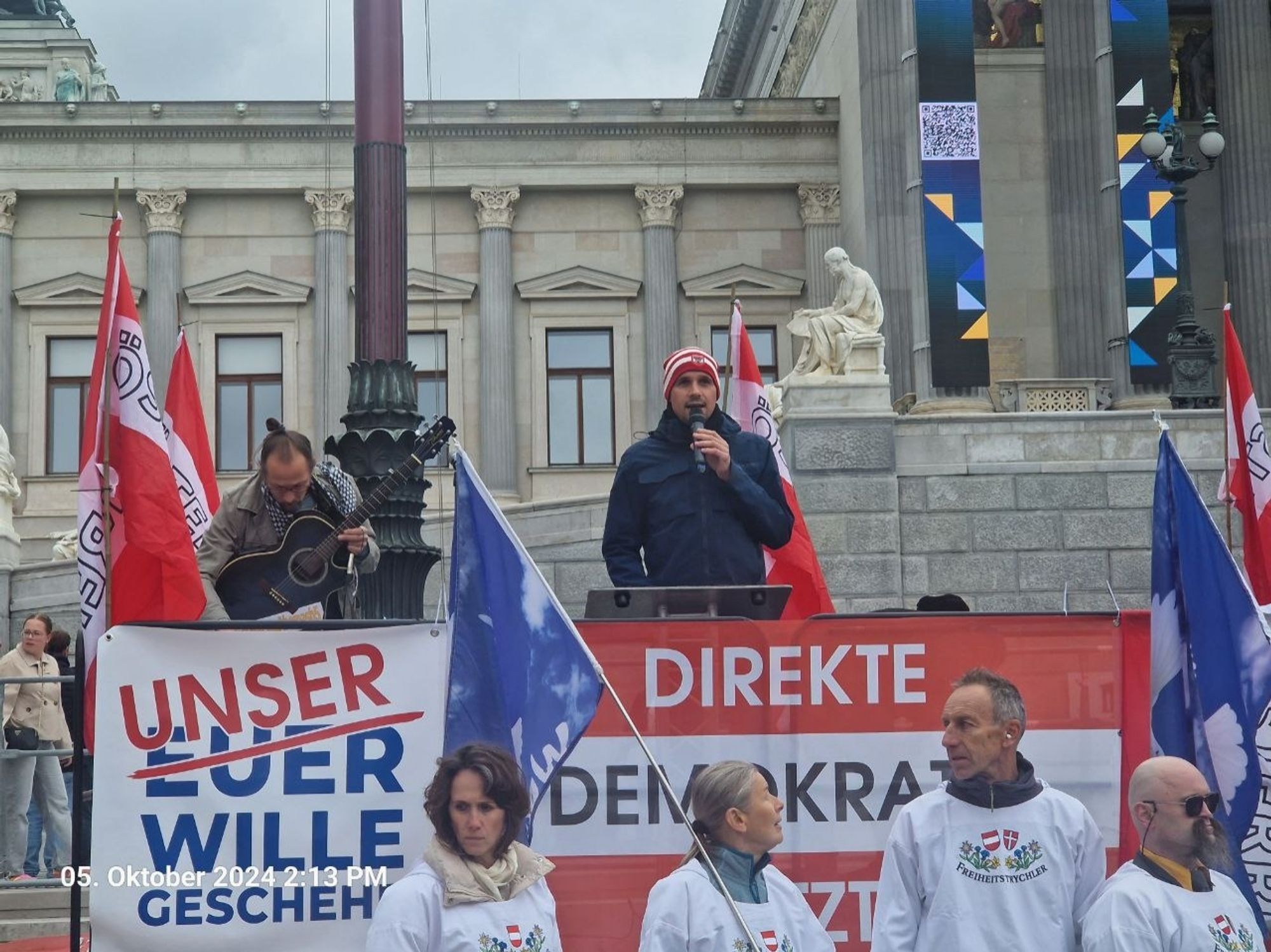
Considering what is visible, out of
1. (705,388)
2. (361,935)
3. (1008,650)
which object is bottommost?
(361,935)

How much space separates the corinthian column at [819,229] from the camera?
38.1 meters

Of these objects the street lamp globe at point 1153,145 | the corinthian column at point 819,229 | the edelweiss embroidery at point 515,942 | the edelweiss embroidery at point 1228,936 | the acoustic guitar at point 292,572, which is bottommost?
the edelweiss embroidery at point 1228,936

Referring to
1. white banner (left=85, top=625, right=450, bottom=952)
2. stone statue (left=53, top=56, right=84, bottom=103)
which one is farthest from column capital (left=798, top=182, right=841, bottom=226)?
white banner (left=85, top=625, right=450, bottom=952)

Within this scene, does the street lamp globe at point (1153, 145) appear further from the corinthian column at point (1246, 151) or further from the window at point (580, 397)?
the window at point (580, 397)

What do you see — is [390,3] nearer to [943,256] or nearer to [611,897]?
[611,897]

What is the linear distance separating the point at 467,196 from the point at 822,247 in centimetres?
685

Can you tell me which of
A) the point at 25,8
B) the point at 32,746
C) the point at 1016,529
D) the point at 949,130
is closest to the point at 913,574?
the point at 1016,529

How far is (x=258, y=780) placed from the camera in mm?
6129

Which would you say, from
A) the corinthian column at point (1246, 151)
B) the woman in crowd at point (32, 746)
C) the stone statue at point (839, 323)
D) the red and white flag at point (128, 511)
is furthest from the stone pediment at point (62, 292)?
the red and white flag at point (128, 511)

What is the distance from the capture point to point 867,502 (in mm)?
21469

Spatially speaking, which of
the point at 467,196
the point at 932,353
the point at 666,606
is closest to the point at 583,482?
the point at 467,196

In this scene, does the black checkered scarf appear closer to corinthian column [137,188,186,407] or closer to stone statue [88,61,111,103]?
corinthian column [137,188,186,407]

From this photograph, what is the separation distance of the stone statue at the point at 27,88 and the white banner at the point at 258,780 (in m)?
50.7

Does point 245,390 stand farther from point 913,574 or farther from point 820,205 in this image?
point 913,574
